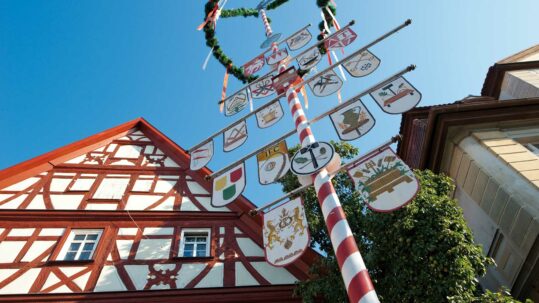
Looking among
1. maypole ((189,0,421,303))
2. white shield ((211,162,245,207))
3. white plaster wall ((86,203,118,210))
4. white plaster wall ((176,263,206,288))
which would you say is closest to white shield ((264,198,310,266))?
maypole ((189,0,421,303))

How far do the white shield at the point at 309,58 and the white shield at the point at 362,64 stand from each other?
856mm

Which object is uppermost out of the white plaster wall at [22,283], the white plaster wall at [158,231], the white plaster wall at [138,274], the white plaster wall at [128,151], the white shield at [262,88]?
the white shield at [262,88]

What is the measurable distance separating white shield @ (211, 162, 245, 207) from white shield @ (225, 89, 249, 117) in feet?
8.84

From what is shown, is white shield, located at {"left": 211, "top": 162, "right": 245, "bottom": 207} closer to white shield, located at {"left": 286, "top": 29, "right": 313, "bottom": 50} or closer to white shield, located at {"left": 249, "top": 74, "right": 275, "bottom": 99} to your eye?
white shield, located at {"left": 249, "top": 74, "right": 275, "bottom": 99}

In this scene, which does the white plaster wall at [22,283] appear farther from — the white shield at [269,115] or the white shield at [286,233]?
the white shield at [269,115]

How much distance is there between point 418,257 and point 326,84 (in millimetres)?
3786

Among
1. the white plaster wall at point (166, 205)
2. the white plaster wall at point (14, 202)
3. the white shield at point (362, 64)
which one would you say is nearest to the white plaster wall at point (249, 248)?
the white plaster wall at point (166, 205)

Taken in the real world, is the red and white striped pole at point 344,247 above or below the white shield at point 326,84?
below

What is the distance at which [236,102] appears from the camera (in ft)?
28.7

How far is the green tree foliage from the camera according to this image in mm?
5793

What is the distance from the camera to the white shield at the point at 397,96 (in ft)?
19.4

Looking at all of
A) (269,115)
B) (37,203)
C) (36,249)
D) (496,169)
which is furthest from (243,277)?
(496,169)

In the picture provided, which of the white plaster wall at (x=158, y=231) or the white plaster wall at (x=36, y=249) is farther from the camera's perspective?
the white plaster wall at (x=158, y=231)

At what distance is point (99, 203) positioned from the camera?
9727mm
